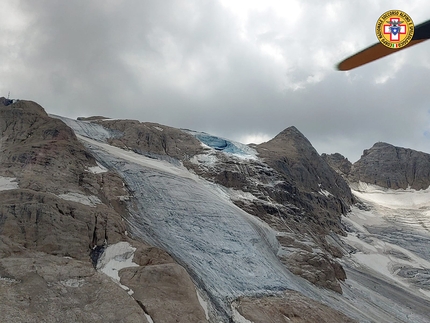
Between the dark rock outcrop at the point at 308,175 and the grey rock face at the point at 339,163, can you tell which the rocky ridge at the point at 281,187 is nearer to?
the dark rock outcrop at the point at 308,175

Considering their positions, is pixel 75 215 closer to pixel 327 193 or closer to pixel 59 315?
pixel 59 315

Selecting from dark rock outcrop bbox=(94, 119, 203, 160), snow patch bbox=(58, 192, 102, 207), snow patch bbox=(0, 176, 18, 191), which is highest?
dark rock outcrop bbox=(94, 119, 203, 160)

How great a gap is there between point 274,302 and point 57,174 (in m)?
17.3

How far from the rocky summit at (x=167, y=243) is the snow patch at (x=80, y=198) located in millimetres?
100

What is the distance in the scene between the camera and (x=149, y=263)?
1934 cm

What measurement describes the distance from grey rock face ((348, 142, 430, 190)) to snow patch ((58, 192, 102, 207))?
377 ft

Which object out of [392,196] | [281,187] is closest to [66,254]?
[281,187]

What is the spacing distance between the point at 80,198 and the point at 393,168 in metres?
122

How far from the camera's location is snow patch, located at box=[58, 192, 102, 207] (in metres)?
23.5

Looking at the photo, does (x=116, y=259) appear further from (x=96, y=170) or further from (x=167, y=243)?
(x=96, y=170)

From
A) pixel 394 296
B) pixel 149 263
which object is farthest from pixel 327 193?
pixel 149 263

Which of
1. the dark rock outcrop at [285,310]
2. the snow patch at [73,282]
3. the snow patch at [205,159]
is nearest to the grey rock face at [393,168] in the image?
the snow patch at [205,159]

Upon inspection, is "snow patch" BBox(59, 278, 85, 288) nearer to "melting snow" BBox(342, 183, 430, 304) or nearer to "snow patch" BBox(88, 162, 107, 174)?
"snow patch" BBox(88, 162, 107, 174)

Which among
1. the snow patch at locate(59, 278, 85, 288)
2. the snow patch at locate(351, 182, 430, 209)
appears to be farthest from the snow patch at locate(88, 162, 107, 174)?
the snow patch at locate(351, 182, 430, 209)
